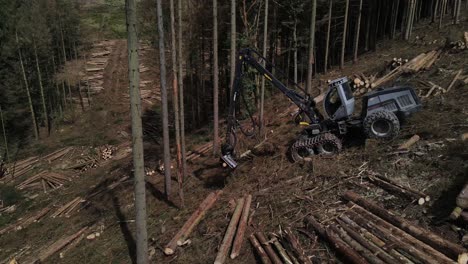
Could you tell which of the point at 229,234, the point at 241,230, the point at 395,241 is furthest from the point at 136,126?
the point at 395,241

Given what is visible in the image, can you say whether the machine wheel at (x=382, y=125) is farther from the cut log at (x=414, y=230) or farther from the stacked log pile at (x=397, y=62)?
the stacked log pile at (x=397, y=62)

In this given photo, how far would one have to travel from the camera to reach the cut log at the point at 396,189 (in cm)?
823

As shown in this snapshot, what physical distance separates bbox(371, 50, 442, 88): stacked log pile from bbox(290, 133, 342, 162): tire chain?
8.58 m

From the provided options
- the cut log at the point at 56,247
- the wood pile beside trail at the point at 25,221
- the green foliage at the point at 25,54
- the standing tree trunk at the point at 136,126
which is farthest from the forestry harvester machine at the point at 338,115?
the green foliage at the point at 25,54

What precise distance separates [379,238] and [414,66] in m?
13.7

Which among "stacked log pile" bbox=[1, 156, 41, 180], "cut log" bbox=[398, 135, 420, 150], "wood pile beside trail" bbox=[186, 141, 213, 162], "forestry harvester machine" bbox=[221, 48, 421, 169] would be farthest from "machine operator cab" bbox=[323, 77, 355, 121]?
"stacked log pile" bbox=[1, 156, 41, 180]

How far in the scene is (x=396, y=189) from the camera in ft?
29.0

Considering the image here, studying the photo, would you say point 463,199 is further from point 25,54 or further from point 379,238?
point 25,54

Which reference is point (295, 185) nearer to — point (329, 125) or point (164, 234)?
point (329, 125)

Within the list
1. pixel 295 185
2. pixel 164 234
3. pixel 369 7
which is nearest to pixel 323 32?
pixel 369 7

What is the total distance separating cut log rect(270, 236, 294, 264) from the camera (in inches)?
308

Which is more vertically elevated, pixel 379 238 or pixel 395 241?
pixel 395 241

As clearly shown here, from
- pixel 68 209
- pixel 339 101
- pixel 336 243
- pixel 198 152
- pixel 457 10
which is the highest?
pixel 457 10

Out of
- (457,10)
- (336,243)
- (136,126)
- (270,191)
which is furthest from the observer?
(457,10)
